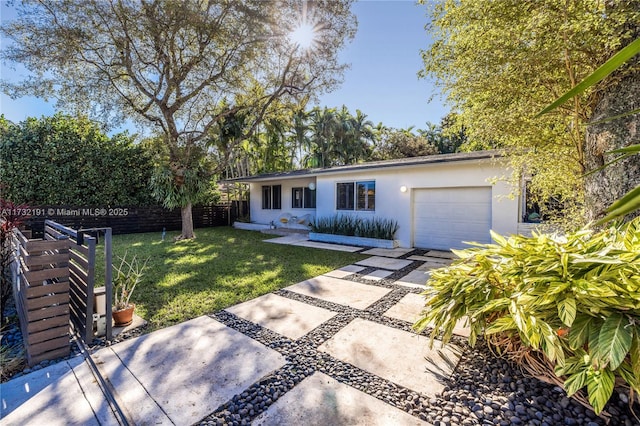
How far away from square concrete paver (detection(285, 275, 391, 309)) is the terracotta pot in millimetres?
2405

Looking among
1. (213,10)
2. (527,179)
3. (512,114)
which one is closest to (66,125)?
(213,10)

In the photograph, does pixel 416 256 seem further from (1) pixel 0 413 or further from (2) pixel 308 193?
(1) pixel 0 413

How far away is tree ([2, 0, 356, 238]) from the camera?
8.77 metres

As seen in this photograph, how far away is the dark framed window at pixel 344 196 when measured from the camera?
11.2 m

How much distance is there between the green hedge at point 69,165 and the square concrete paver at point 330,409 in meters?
13.0

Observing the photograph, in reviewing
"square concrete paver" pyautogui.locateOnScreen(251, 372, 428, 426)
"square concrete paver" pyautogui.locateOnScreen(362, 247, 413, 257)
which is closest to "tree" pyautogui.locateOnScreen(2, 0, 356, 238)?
"square concrete paver" pyautogui.locateOnScreen(362, 247, 413, 257)

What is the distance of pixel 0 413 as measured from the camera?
240 cm

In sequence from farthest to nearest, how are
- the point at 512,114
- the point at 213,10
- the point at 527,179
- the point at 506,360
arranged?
the point at 213,10, the point at 527,179, the point at 512,114, the point at 506,360

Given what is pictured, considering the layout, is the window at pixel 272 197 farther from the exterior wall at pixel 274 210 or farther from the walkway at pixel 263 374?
the walkway at pixel 263 374

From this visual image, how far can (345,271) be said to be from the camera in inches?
259

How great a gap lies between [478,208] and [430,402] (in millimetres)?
6918

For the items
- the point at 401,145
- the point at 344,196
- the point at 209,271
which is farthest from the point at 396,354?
the point at 401,145

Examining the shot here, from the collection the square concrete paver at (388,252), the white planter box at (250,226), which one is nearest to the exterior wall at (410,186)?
the square concrete paver at (388,252)

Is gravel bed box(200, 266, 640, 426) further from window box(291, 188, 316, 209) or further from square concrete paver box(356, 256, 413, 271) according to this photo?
window box(291, 188, 316, 209)
